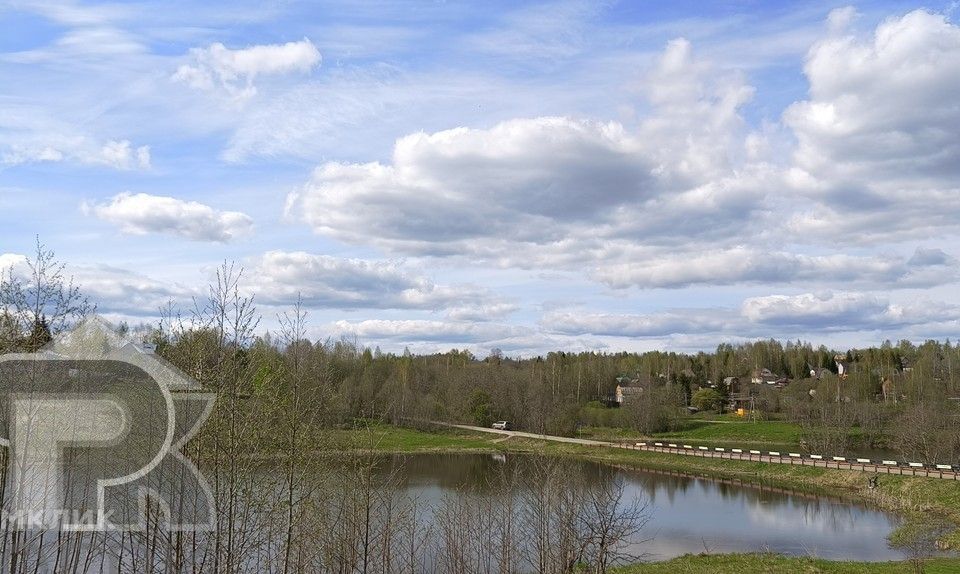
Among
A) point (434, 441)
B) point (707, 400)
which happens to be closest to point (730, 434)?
point (707, 400)

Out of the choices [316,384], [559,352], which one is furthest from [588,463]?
[559,352]

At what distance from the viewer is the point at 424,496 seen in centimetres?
4247

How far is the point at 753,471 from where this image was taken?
189 feet

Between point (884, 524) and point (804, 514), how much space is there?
4323mm

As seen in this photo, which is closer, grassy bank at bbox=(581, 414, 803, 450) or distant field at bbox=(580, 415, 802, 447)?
grassy bank at bbox=(581, 414, 803, 450)

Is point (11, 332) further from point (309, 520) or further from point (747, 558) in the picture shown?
point (747, 558)

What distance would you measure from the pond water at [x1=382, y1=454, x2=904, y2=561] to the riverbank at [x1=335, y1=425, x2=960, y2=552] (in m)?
2.12

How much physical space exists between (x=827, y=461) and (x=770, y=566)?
114 ft

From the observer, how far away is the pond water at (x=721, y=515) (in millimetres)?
32375

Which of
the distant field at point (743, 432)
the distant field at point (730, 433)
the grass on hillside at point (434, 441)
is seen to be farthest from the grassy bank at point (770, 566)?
the distant field at point (743, 432)

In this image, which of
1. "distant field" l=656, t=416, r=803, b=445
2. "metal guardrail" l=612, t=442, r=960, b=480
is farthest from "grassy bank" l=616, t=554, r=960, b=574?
"distant field" l=656, t=416, r=803, b=445

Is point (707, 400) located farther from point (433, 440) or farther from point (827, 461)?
point (827, 461)

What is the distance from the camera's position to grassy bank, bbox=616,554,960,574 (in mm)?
24109

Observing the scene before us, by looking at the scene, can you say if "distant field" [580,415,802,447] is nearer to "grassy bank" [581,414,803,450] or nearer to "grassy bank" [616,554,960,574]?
"grassy bank" [581,414,803,450]
